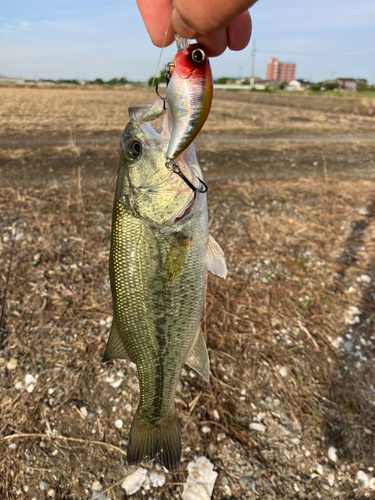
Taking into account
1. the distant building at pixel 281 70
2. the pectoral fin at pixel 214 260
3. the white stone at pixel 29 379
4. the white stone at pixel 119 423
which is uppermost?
the distant building at pixel 281 70

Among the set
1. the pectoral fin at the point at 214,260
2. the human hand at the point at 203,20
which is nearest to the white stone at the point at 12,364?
the pectoral fin at the point at 214,260

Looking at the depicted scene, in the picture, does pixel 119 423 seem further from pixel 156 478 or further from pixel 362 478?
pixel 362 478

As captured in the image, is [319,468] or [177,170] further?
[319,468]

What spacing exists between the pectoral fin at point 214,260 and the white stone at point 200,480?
6.20 ft

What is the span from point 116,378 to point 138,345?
170cm

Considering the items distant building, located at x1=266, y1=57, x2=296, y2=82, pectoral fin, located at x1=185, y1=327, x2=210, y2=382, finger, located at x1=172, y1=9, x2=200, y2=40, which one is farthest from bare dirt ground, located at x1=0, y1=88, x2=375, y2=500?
distant building, located at x1=266, y1=57, x2=296, y2=82

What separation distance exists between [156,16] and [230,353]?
3.08m

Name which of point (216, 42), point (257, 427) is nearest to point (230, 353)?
point (257, 427)

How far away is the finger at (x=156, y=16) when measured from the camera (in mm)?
1629

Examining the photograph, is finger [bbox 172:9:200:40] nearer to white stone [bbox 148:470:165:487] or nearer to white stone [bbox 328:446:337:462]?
white stone [bbox 148:470:165:487]

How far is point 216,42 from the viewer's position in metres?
1.76

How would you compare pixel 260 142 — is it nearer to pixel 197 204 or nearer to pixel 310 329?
pixel 310 329

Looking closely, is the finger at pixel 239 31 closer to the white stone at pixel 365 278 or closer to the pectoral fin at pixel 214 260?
the pectoral fin at pixel 214 260

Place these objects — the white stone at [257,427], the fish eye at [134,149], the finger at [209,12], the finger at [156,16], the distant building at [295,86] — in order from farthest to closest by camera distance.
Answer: the distant building at [295,86], the white stone at [257,427], the fish eye at [134,149], the finger at [156,16], the finger at [209,12]
